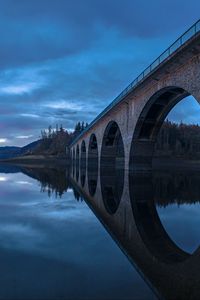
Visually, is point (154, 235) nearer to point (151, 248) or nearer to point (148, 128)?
point (151, 248)

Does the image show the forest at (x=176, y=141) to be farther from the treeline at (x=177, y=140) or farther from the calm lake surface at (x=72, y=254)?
the calm lake surface at (x=72, y=254)

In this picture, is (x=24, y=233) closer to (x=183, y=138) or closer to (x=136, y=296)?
(x=136, y=296)

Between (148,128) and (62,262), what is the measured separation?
1168 inches

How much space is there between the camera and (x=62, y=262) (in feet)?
18.4

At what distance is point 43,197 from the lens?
14664mm

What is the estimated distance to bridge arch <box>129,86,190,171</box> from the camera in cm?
3050

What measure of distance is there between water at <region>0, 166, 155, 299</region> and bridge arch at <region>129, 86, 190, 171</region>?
876 inches

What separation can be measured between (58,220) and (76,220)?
21.2 inches

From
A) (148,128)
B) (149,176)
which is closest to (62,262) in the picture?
(149,176)

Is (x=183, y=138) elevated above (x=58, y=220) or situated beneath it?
elevated above

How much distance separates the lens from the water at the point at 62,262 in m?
4.39

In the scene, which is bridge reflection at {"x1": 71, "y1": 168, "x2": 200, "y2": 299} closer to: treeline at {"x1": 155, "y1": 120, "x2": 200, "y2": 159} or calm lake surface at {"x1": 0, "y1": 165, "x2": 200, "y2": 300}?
calm lake surface at {"x1": 0, "y1": 165, "x2": 200, "y2": 300}

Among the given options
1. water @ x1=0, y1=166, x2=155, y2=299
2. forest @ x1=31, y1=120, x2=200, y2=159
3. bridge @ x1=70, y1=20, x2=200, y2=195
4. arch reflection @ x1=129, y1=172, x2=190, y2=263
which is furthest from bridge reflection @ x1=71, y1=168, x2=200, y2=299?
forest @ x1=31, y1=120, x2=200, y2=159

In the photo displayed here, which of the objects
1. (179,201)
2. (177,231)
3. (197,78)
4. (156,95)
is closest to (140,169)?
(156,95)
